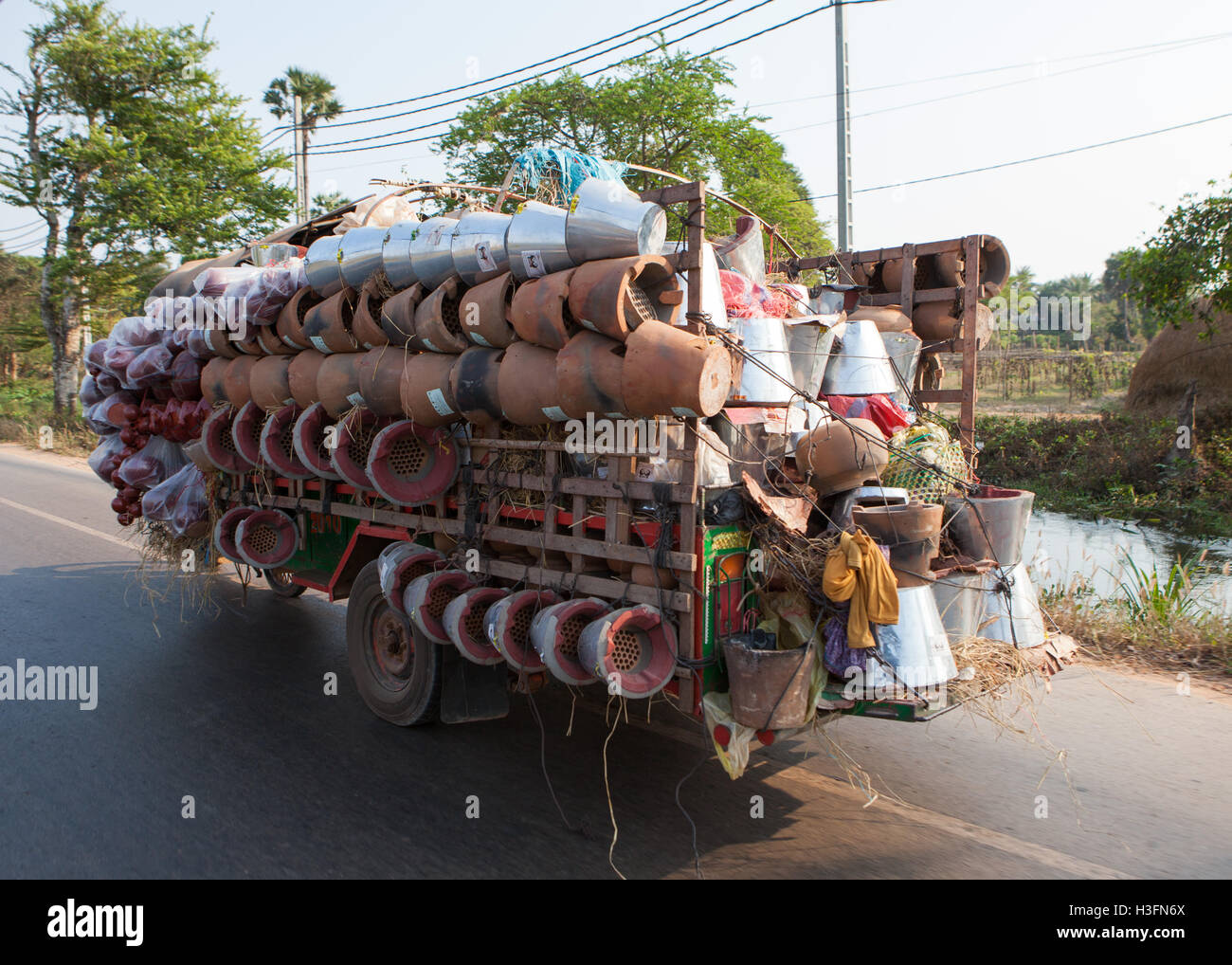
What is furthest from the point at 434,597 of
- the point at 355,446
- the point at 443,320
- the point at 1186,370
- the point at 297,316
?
the point at 1186,370

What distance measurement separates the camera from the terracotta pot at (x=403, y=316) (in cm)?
425

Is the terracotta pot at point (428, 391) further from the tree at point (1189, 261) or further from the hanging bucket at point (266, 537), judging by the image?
the tree at point (1189, 261)

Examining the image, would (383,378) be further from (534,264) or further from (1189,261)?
(1189,261)

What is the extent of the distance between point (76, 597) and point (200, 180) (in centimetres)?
1662

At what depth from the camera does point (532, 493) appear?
13.3 ft

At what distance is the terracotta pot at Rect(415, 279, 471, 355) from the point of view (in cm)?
406

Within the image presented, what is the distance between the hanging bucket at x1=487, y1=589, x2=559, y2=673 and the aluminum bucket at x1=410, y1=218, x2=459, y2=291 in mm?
1552

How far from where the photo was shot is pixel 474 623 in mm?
4008

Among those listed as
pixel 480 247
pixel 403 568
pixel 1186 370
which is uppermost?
pixel 1186 370

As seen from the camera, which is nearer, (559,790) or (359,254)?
(559,790)

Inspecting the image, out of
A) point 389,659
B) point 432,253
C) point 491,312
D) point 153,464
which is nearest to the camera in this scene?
point 491,312

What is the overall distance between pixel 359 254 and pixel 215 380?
173cm
